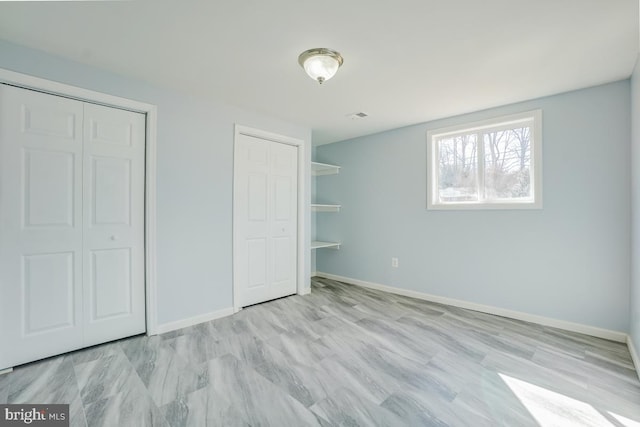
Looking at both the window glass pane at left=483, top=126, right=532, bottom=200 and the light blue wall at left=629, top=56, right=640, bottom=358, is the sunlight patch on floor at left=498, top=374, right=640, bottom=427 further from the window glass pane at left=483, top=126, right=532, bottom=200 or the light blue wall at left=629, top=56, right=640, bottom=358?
the window glass pane at left=483, top=126, right=532, bottom=200

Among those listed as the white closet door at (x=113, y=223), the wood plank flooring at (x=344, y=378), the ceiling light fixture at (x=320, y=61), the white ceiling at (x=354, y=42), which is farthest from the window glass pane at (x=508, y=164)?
the white closet door at (x=113, y=223)

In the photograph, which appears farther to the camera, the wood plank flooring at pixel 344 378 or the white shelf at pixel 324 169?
the white shelf at pixel 324 169

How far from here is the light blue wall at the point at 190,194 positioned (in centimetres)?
272

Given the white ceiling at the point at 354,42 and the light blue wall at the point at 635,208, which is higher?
the white ceiling at the point at 354,42

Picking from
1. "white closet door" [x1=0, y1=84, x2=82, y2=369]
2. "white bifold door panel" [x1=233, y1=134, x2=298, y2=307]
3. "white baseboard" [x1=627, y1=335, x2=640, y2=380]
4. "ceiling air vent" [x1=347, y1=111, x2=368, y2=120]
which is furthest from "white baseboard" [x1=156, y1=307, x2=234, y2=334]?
"white baseboard" [x1=627, y1=335, x2=640, y2=380]

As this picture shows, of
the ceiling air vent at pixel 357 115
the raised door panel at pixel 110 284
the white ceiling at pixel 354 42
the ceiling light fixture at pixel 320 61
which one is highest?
the ceiling air vent at pixel 357 115

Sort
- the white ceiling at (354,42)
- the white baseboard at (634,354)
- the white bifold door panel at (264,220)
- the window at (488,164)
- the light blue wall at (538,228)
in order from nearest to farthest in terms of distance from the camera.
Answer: the white ceiling at (354,42) < the white baseboard at (634,354) < the light blue wall at (538,228) < the window at (488,164) < the white bifold door panel at (264,220)

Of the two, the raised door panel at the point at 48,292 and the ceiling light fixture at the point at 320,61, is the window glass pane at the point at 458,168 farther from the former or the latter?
the raised door panel at the point at 48,292

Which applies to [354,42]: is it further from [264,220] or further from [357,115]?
[264,220]

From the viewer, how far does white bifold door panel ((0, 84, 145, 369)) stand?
2.08 metres

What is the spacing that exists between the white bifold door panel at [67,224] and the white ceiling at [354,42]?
1.74 ft

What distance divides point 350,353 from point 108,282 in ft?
7.11

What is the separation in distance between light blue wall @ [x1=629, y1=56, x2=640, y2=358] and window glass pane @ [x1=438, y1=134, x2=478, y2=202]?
1286 millimetres

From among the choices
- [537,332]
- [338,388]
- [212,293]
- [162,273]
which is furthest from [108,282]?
[537,332]
